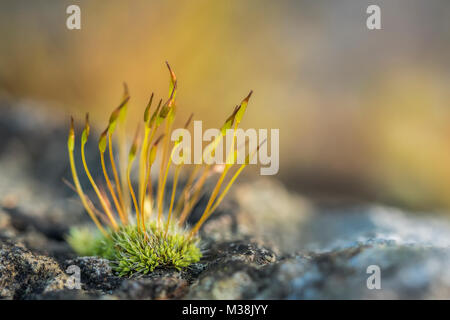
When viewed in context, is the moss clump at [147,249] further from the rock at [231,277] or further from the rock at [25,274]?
the rock at [25,274]

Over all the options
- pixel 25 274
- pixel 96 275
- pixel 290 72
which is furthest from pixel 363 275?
pixel 290 72

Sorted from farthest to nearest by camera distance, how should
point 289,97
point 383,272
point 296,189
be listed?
point 289,97 → point 296,189 → point 383,272

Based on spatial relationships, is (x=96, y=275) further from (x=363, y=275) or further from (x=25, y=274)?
(x=363, y=275)

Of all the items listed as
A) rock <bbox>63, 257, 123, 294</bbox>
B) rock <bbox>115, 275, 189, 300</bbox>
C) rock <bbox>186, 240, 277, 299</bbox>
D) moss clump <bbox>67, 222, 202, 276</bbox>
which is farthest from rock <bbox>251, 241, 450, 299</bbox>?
rock <bbox>63, 257, 123, 294</bbox>

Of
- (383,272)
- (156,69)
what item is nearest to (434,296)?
(383,272)

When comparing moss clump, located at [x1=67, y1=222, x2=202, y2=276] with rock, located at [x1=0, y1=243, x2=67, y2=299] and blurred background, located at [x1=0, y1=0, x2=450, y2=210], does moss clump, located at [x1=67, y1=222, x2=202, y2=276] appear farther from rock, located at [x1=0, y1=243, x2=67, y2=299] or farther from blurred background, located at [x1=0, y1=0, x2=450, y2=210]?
blurred background, located at [x1=0, y1=0, x2=450, y2=210]

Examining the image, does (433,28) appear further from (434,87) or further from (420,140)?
(420,140)
